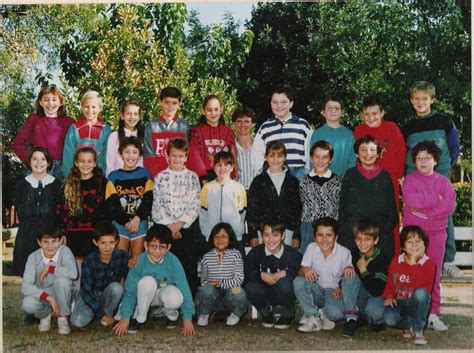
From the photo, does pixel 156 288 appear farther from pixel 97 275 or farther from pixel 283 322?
pixel 283 322

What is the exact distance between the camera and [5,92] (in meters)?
Answer: 5.53

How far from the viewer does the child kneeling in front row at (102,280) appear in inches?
202

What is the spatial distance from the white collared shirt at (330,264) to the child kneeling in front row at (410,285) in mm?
359

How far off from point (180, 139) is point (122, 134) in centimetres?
50

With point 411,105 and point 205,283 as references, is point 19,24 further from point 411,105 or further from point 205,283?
point 411,105

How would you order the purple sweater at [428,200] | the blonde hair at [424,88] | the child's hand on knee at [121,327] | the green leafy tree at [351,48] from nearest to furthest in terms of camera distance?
the child's hand on knee at [121,327], the purple sweater at [428,200], the blonde hair at [424,88], the green leafy tree at [351,48]

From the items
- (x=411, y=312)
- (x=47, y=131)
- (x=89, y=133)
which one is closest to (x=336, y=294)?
(x=411, y=312)

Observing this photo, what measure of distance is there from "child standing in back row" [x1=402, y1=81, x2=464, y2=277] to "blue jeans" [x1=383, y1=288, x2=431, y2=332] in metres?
0.61

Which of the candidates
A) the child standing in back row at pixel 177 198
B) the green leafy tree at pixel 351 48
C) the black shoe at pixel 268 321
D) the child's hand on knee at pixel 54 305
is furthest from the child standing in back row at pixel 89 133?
the black shoe at pixel 268 321

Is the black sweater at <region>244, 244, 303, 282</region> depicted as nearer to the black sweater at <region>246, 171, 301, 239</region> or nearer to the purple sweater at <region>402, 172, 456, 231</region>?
the black sweater at <region>246, 171, 301, 239</region>

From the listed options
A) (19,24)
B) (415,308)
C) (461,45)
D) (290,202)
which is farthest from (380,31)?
(19,24)

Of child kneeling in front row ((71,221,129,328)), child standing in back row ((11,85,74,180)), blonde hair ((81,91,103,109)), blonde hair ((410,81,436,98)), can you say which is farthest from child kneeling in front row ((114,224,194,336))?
blonde hair ((410,81,436,98))

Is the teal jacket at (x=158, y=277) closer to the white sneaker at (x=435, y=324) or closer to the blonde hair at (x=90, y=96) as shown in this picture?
the blonde hair at (x=90, y=96)

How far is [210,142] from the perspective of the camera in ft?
18.0
